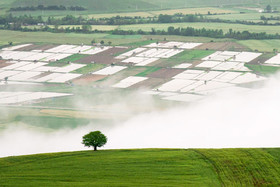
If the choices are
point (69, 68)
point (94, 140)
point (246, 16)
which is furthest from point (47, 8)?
point (94, 140)

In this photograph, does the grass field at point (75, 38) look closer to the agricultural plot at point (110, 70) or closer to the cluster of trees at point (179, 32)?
the cluster of trees at point (179, 32)

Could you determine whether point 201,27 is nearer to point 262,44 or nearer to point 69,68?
point 262,44

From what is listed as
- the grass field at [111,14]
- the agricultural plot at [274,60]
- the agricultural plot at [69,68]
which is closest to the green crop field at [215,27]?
the grass field at [111,14]

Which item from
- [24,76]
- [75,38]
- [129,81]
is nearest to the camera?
[129,81]

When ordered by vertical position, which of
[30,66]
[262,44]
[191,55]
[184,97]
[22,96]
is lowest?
[22,96]

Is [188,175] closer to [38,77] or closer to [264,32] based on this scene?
[38,77]

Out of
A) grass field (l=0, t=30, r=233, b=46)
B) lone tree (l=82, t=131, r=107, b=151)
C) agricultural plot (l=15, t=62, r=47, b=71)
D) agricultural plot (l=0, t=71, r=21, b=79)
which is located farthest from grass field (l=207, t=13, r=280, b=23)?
lone tree (l=82, t=131, r=107, b=151)

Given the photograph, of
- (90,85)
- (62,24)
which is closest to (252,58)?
(90,85)
